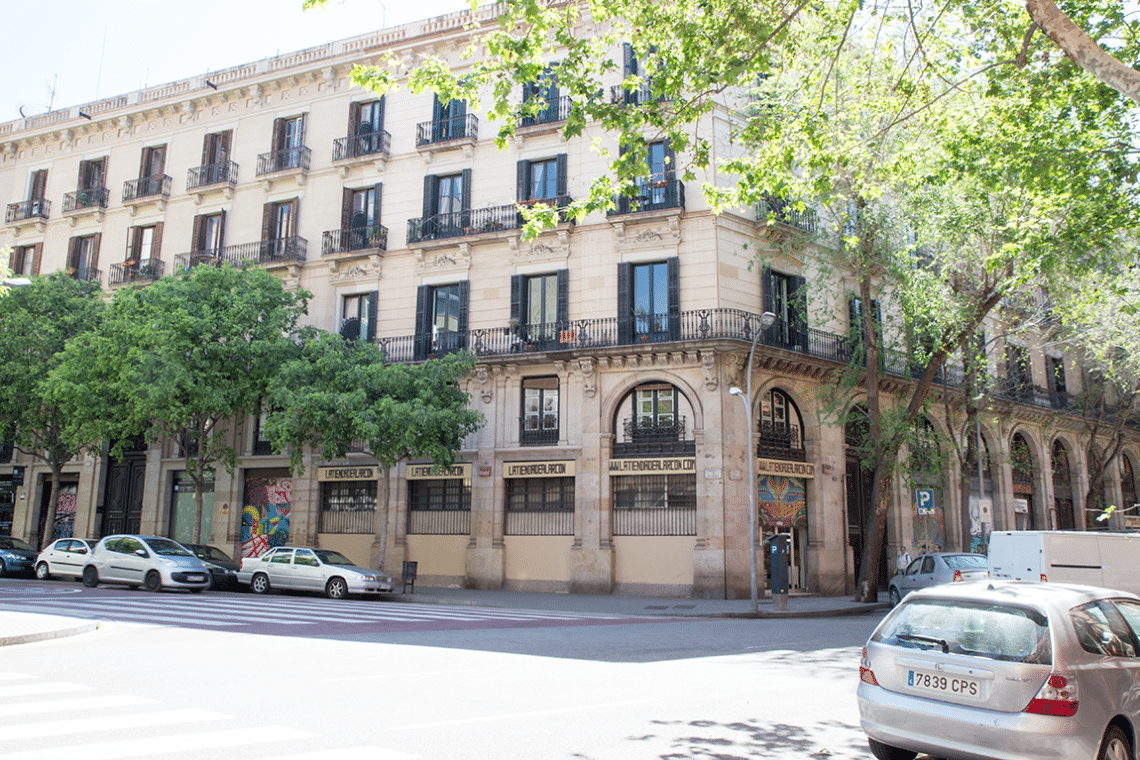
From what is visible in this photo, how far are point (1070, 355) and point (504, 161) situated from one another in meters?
27.9

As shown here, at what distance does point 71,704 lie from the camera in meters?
7.21

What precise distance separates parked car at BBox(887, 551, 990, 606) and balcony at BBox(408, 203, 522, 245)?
15.0m

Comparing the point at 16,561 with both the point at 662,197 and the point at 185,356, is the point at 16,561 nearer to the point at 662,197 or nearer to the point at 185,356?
the point at 185,356

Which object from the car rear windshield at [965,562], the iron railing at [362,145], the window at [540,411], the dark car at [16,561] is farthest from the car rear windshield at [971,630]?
the dark car at [16,561]

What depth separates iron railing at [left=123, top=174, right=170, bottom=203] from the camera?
33.6 metres

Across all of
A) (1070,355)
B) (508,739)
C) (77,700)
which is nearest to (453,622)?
(77,700)

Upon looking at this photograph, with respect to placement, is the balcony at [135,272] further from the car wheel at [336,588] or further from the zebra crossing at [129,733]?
the zebra crossing at [129,733]

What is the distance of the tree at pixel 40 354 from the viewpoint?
2880 cm

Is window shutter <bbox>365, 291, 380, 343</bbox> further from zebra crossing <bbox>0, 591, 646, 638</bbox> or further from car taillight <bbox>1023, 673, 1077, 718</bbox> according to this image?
car taillight <bbox>1023, 673, 1077, 718</bbox>

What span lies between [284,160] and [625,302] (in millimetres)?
14810

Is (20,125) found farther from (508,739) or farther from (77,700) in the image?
(508,739)

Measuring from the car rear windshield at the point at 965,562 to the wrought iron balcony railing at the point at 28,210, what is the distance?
36739 millimetres

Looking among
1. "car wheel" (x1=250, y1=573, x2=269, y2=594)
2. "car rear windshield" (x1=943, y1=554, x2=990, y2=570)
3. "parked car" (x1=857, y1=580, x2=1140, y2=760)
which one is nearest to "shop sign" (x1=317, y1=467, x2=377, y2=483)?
"car wheel" (x1=250, y1=573, x2=269, y2=594)

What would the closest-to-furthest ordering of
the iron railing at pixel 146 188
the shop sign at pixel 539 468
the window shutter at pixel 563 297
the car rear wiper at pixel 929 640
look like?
the car rear wiper at pixel 929 640, the shop sign at pixel 539 468, the window shutter at pixel 563 297, the iron railing at pixel 146 188
